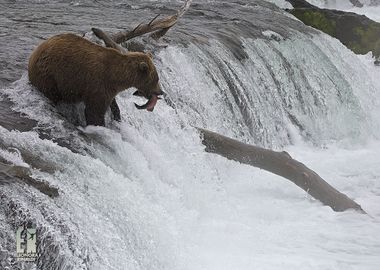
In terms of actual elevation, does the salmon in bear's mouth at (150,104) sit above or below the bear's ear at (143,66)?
below

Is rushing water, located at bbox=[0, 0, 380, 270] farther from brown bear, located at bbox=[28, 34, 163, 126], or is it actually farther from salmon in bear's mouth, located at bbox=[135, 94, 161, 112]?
salmon in bear's mouth, located at bbox=[135, 94, 161, 112]

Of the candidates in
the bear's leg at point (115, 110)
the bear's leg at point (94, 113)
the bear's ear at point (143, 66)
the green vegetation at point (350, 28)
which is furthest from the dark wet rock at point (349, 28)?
the bear's leg at point (94, 113)

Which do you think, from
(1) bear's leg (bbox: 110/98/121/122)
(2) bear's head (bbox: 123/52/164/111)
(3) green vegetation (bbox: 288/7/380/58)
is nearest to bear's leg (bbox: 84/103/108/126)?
(2) bear's head (bbox: 123/52/164/111)

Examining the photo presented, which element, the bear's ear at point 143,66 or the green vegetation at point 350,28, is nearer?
the bear's ear at point 143,66

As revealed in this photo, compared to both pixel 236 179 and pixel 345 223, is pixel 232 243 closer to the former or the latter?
pixel 345 223

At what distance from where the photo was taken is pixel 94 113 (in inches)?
197

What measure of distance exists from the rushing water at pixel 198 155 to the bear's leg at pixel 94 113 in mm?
94

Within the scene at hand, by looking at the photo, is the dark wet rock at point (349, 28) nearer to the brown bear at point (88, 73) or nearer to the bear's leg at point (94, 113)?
the brown bear at point (88, 73)

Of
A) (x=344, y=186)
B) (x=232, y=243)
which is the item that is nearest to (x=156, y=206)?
(x=232, y=243)

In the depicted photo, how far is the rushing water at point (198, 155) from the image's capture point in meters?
Answer: 4.06

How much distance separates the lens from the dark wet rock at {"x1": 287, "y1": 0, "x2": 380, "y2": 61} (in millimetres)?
16094
